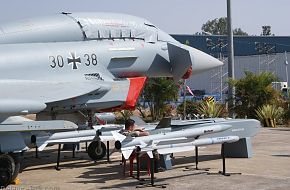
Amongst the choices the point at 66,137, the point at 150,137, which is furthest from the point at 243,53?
the point at 150,137

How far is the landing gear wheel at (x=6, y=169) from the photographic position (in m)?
9.21

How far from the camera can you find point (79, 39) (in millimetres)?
12367

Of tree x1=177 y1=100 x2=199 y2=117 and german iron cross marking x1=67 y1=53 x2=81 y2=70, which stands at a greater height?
german iron cross marking x1=67 y1=53 x2=81 y2=70

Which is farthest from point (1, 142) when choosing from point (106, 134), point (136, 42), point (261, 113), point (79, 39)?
point (261, 113)

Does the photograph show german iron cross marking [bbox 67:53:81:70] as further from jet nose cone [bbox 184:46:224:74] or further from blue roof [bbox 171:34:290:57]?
blue roof [bbox 171:34:290:57]

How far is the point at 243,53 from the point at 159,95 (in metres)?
40.6

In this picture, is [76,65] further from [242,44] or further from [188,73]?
[242,44]

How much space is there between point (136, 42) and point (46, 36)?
2.74m

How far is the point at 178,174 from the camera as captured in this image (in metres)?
10.3

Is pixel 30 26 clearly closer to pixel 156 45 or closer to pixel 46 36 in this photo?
pixel 46 36

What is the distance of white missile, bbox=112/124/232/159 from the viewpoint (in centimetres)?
914

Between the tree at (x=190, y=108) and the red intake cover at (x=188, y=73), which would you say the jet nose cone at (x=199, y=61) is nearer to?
the red intake cover at (x=188, y=73)

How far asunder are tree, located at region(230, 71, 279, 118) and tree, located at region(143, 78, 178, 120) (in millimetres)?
4785

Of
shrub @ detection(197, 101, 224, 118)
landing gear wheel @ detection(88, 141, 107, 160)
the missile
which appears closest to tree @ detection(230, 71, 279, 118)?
shrub @ detection(197, 101, 224, 118)
